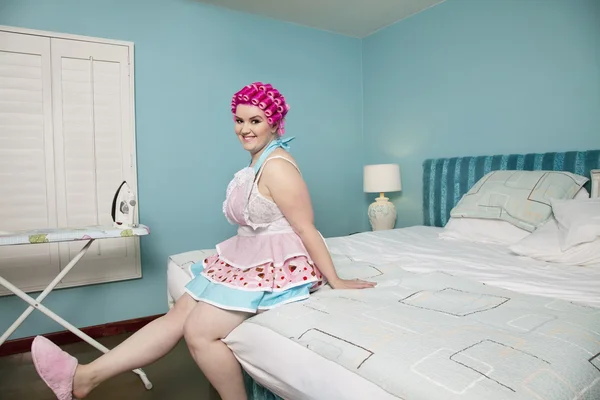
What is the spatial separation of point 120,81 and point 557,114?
9.37 feet

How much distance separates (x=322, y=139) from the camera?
148 inches

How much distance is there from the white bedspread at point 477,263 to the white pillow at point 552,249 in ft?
0.11

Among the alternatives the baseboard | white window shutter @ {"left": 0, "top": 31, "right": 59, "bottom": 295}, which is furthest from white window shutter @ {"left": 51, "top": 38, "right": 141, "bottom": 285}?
the baseboard

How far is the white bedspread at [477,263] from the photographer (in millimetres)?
1424

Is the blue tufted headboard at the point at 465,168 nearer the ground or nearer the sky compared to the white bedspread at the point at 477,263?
nearer the sky

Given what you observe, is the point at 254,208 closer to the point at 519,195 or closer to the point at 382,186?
the point at 519,195

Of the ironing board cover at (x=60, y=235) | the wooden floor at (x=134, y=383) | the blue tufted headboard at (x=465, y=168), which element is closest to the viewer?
the ironing board cover at (x=60, y=235)

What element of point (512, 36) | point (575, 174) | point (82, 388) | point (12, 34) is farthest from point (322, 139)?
point (82, 388)

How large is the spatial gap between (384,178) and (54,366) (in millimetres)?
2628

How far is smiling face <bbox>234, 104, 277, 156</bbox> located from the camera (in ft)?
4.98

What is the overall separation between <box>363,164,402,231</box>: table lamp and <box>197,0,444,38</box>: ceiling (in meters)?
1.27

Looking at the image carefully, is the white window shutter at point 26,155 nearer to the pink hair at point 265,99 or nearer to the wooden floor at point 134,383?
the wooden floor at point 134,383

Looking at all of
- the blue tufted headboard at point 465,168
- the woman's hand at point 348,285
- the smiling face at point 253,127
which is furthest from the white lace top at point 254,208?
the blue tufted headboard at point 465,168

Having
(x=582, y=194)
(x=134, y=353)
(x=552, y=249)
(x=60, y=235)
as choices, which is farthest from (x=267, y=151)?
(x=582, y=194)
